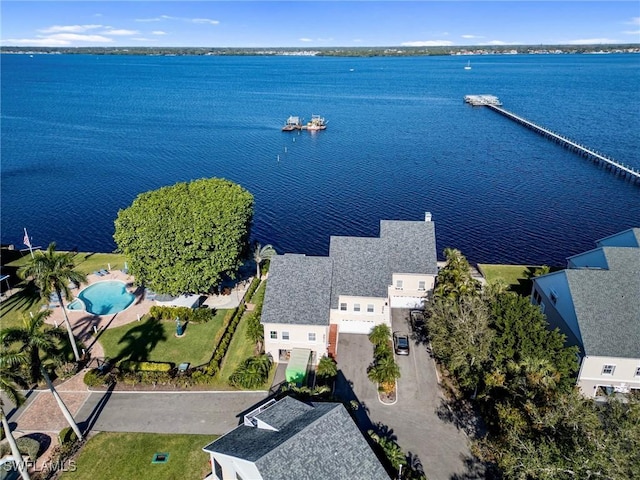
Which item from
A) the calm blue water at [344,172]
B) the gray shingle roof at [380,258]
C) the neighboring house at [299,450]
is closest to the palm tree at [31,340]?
the neighboring house at [299,450]

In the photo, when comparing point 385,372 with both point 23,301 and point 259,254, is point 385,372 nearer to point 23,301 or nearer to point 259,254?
point 259,254

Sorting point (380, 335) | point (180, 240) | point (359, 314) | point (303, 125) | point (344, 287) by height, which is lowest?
point (380, 335)

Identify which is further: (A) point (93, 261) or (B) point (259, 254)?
(A) point (93, 261)

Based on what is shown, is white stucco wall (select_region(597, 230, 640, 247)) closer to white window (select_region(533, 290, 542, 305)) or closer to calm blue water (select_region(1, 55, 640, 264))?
white window (select_region(533, 290, 542, 305))

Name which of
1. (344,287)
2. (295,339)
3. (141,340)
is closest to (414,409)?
(295,339)

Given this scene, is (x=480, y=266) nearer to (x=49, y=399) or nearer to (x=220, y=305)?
(x=220, y=305)
